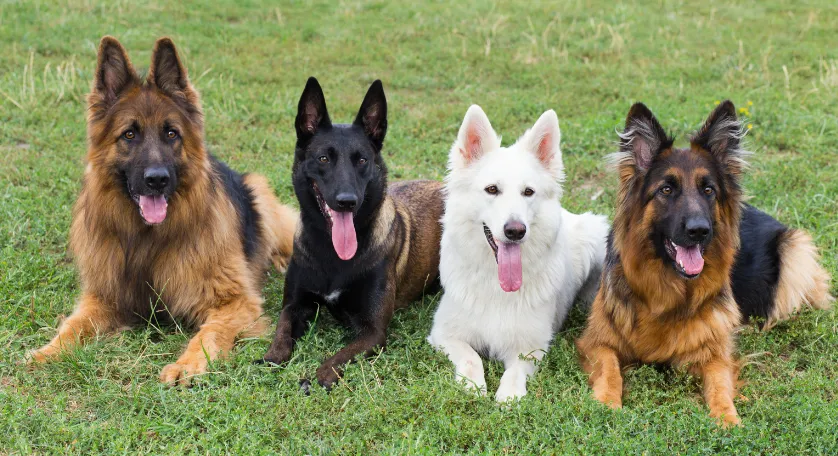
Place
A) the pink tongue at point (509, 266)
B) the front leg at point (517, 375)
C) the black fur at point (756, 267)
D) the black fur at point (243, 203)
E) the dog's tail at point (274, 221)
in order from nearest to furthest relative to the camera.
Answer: the front leg at point (517, 375)
the pink tongue at point (509, 266)
the black fur at point (756, 267)
the black fur at point (243, 203)
the dog's tail at point (274, 221)

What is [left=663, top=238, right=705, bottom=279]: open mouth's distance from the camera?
13.1ft

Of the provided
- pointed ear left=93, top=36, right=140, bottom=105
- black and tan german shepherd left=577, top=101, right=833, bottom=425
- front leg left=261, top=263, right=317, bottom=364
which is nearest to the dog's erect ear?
black and tan german shepherd left=577, top=101, right=833, bottom=425

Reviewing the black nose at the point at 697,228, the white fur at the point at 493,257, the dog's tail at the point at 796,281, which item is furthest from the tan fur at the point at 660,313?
the dog's tail at the point at 796,281

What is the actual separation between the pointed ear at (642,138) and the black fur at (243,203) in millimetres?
2783

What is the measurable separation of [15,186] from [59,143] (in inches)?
40.3

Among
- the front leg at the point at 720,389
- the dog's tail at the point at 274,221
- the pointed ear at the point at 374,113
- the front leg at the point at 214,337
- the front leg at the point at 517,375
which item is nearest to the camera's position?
the front leg at the point at 720,389

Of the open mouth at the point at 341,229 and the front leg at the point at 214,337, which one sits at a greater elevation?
the open mouth at the point at 341,229

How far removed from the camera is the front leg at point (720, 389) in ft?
12.8

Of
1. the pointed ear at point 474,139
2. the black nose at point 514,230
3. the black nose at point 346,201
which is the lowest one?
the black nose at point 514,230

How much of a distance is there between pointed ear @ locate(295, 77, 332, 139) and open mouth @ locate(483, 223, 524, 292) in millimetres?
1237

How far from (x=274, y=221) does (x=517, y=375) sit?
2.75 m

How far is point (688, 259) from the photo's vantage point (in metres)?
4.02

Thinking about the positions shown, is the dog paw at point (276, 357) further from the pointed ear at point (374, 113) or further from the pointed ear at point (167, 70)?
the pointed ear at point (167, 70)

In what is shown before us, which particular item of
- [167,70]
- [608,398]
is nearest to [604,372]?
[608,398]
